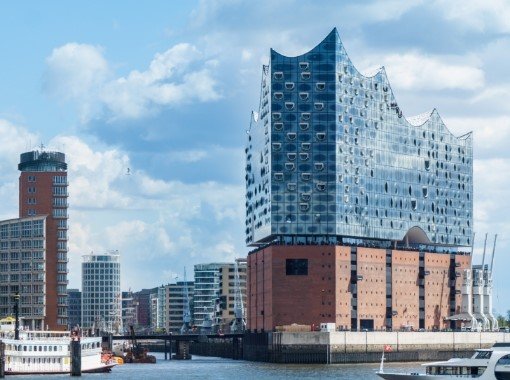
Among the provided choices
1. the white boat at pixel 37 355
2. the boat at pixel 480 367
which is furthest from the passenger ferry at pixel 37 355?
the boat at pixel 480 367

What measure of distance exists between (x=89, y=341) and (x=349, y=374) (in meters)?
35.0

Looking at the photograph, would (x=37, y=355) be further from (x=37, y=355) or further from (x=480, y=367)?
(x=480, y=367)

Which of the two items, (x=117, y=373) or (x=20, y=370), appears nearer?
(x=20, y=370)

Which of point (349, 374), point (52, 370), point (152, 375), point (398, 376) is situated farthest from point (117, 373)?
point (398, 376)

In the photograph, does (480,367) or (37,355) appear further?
(37,355)

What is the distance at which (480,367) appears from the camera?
398 ft

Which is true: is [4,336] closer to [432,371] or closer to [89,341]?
[89,341]

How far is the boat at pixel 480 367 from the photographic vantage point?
394 ft

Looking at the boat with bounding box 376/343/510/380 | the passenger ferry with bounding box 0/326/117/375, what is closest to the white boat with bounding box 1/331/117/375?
the passenger ferry with bounding box 0/326/117/375

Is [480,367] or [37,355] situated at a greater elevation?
[37,355]

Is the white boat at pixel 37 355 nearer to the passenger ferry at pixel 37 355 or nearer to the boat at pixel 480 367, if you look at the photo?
the passenger ferry at pixel 37 355

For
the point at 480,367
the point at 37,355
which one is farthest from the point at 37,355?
the point at 480,367

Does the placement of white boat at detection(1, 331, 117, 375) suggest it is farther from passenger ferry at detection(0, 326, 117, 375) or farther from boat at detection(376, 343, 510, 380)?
boat at detection(376, 343, 510, 380)

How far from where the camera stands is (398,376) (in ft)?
420
